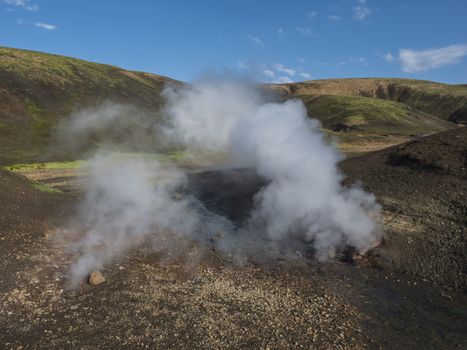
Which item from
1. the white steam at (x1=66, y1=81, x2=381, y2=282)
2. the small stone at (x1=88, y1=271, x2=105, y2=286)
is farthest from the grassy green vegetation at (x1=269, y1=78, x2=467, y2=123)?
the small stone at (x1=88, y1=271, x2=105, y2=286)

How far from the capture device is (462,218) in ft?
59.9

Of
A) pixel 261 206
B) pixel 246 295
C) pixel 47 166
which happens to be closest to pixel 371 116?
pixel 47 166

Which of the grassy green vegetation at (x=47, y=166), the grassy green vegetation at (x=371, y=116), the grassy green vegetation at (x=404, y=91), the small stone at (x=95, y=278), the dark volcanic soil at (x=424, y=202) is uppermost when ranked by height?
the grassy green vegetation at (x=404, y=91)

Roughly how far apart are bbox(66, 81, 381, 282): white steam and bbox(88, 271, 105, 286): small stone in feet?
2.40

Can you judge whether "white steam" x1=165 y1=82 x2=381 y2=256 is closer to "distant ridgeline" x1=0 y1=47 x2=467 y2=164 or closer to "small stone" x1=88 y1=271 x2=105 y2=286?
"small stone" x1=88 y1=271 x2=105 y2=286

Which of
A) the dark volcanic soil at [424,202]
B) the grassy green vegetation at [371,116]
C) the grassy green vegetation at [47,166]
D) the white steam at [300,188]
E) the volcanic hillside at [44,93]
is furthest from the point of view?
the grassy green vegetation at [371,116]

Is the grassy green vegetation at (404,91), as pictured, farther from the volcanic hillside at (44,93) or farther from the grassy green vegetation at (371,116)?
the volcanic hillside at (44,93)

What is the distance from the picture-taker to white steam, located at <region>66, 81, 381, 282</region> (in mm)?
17406

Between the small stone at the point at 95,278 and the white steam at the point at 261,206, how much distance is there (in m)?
0.73

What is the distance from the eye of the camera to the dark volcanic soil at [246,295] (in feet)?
34.8

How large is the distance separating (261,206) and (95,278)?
1174 cm

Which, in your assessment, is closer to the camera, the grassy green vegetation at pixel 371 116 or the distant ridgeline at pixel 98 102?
the distant ridgeline at pixel 98 102

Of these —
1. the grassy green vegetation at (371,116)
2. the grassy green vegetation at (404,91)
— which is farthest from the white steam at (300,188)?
the grassy green vegetation at (404,91)

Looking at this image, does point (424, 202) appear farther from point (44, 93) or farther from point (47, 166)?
point (44, 93)
